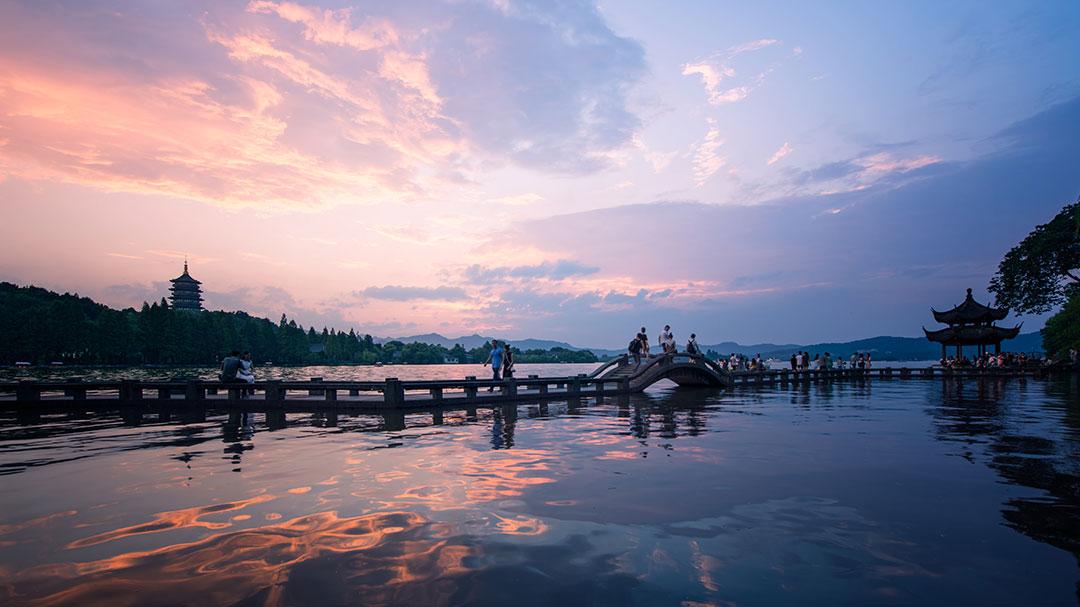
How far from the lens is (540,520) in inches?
275

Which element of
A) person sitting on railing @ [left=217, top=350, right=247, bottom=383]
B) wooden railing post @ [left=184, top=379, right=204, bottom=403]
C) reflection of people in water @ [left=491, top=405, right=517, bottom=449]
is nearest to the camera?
reflection of people in water @ [left=491, top=405, right=517, bottom=449]

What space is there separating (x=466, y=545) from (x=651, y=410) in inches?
679

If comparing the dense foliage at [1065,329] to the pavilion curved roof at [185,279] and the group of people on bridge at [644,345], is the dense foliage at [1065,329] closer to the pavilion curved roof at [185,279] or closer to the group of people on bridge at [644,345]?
the group of people on bridge at [644,345]

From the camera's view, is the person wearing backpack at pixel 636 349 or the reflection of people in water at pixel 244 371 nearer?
the reflection of people in water at pixel 244 371

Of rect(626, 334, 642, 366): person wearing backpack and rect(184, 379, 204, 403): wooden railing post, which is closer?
rect(184, 379, 204, 403): wooden railing post

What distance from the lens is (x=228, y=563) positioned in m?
5.49

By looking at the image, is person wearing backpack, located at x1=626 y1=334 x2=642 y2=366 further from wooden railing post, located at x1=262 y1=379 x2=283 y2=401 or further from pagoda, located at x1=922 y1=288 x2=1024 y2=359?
pagoda, located at x1=922 y1=288 x2=1024 y2=359

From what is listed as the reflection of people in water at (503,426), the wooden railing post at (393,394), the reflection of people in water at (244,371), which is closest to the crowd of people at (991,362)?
the reflection of people in water at (503,426)

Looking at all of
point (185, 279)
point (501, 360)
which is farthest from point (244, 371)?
point (185, 279)

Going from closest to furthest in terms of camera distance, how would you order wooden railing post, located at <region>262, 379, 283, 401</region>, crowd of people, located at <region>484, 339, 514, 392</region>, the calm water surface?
the calm water surface
wooden railing post, located at <region>262, 379, 283, 401</region>
crowd of people, located at <region>484, 339, 514, 392</region>

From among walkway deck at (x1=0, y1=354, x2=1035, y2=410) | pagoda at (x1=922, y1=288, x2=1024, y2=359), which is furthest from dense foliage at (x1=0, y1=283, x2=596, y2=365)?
pagoda at (x1=922, y1=288, x2=1024, y2=359)

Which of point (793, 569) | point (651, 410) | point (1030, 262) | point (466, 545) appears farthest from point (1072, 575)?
point (1030, 262)

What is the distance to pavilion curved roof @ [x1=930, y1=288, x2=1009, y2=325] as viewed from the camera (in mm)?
56938

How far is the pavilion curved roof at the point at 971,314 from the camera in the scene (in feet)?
187
